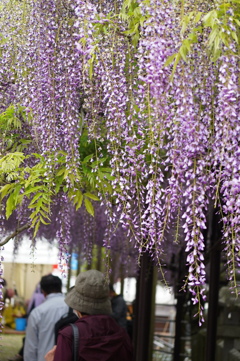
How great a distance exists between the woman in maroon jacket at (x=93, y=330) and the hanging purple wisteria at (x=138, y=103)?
325 millimetres

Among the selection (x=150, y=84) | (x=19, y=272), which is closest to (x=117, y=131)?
(x=150, y=84)

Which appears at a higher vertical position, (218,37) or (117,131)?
(218,37)

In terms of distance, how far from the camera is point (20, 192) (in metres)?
4.18

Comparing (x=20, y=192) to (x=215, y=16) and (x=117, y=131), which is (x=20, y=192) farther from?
(x=215, y=16)

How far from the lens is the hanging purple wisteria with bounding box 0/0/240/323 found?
11.0ft

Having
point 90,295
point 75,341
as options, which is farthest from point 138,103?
point 75,341

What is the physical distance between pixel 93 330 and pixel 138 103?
1246 mm

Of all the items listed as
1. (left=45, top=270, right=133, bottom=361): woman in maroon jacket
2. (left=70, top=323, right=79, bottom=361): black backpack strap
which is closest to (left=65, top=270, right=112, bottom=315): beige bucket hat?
(left=45, top=270, right=133, bottom=361): woman in maroon jacket

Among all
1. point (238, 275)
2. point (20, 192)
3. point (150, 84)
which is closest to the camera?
point (150, 84)

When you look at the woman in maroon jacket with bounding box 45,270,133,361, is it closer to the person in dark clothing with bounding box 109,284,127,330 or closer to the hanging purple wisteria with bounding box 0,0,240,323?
the hanging purple wisteria with bounding box 0,0,240,323

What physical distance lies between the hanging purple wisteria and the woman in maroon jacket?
33 cm

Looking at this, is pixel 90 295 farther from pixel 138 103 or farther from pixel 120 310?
pixel 120 310

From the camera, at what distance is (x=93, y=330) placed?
3994 millimetres

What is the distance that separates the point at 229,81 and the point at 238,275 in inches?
106
